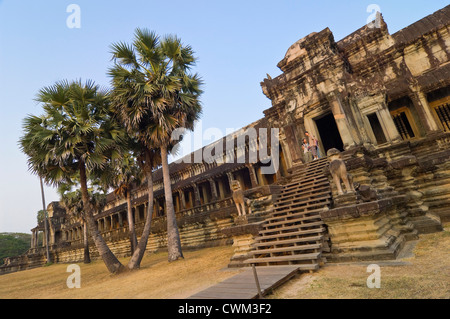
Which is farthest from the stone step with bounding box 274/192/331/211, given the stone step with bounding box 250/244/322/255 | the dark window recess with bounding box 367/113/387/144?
the dark window recess with bounding box 367/113/387/144

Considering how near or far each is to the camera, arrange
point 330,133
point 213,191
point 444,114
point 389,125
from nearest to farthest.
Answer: point 389,125, point 444,114, point 330,133, point 213,191

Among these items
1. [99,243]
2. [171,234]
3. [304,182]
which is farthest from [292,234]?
[99,243]

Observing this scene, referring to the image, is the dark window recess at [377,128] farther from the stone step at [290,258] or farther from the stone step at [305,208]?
the stone step at [290,258]

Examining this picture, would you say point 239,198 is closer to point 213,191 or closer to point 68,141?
point 68,141

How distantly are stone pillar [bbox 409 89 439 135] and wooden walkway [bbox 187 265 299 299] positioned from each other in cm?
960

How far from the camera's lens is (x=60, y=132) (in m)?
11.2

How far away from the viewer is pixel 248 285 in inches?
190

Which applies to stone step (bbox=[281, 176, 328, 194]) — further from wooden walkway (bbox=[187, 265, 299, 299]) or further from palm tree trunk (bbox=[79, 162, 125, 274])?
palm tree trunk (bbox=[79, 162, 125, 274])

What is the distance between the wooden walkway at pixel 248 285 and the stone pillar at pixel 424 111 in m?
9.60

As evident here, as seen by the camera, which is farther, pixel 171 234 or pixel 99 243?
pixel 171 234

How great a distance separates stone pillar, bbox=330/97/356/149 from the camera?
1080 cm

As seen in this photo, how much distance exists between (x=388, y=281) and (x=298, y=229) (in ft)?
10.3
